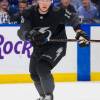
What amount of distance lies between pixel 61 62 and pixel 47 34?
104 inches

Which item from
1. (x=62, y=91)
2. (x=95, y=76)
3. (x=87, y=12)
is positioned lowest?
(x=95, y=76)

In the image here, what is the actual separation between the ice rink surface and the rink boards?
0.91 feet

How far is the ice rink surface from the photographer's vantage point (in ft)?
22.0

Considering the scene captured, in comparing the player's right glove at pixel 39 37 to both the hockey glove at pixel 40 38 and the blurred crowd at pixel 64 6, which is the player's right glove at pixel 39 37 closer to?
the hockey glove at pixel 40 38

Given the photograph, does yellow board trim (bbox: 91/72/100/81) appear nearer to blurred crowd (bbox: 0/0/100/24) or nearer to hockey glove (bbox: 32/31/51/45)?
blurred crowd (bbox: 0/0/100/24)

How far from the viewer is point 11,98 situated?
6641 millimetres

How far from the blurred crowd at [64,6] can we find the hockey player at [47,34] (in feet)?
9.12

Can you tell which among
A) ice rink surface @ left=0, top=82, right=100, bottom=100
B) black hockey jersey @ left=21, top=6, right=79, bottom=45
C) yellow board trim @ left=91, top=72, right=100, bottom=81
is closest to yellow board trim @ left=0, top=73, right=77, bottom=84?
ice rink surface @ left=0, top=82, right=100, bottom=100

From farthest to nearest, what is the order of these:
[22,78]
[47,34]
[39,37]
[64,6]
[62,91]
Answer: [64,6] < [22,78] < [62,91] < [47,34] < [39,37]

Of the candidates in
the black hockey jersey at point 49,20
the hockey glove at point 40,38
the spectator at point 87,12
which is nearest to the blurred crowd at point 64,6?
the spectator at point 87,12

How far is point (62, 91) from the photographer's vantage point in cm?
722

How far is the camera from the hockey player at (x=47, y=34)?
5.49 metres

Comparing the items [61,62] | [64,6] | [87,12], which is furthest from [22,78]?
[87,12]

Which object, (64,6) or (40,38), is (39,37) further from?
(64,6)
